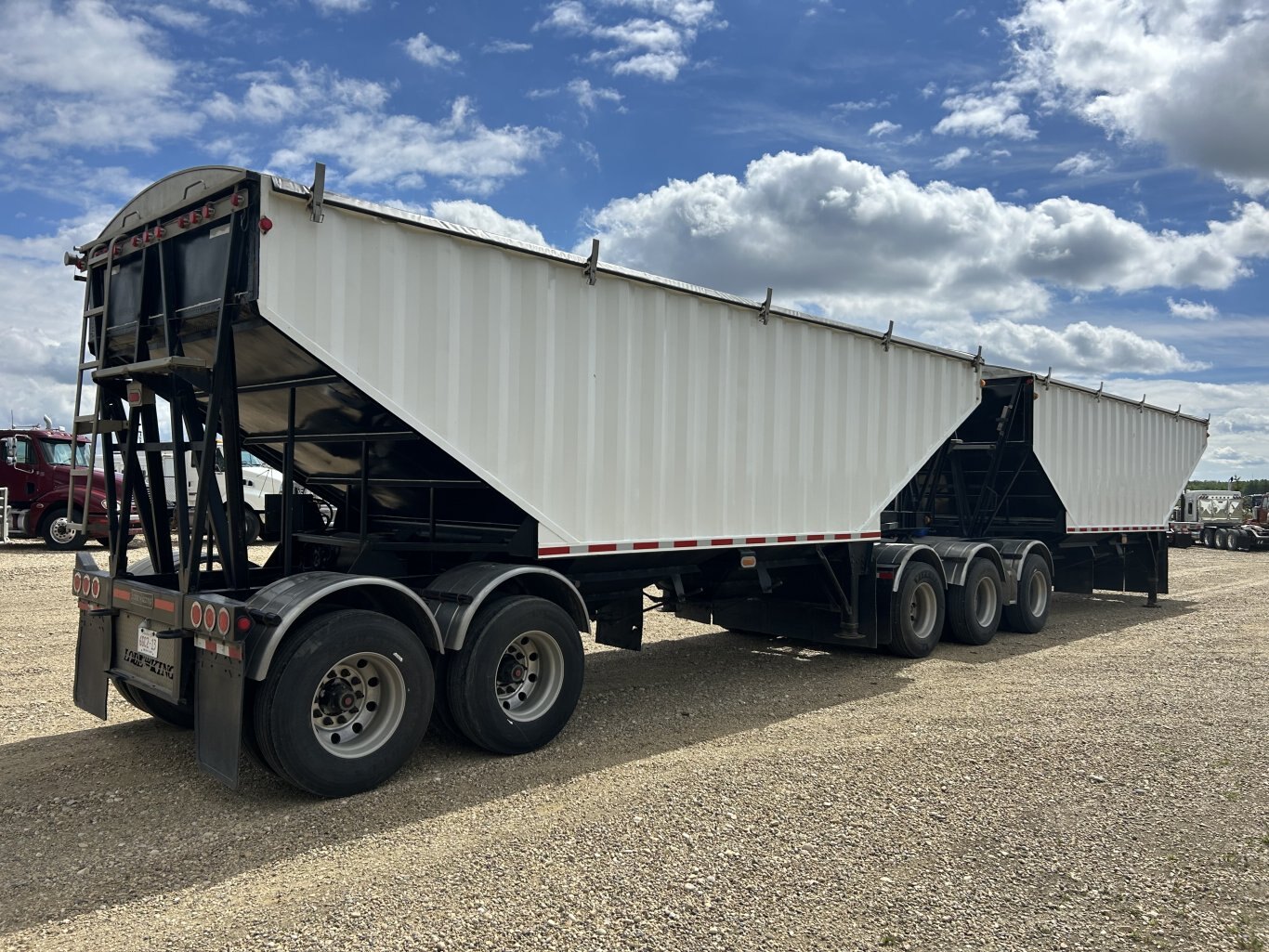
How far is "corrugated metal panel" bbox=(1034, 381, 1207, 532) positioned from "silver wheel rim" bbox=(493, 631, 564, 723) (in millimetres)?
8244

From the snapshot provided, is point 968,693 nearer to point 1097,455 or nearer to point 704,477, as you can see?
point 704,477

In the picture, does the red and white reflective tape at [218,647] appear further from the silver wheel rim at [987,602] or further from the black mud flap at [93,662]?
the silver wheel rim at [987,602]

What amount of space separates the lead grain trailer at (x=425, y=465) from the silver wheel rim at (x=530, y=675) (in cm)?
2

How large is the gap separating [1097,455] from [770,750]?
966 centimetres

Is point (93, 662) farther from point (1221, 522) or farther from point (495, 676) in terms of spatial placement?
point (1221, 522)

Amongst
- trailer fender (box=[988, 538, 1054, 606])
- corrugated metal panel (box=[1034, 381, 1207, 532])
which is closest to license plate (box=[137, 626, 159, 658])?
trailer fender (box=[988, 538, 1054, 606])

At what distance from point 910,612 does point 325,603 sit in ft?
20.6

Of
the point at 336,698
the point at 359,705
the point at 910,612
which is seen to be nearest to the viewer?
the point at 336,698

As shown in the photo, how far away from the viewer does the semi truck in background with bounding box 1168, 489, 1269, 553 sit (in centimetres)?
2900

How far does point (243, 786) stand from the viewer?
5.45 metres

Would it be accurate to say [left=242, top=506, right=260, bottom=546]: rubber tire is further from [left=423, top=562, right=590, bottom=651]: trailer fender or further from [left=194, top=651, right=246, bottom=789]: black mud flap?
[left=194, top=651, right=246, bottom=789]: black mud flap

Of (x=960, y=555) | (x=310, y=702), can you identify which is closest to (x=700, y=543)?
(x=310, y=702)

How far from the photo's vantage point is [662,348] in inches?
281

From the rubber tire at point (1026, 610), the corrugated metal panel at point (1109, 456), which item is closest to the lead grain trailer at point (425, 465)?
the rubber tire at point (1026, 610)
